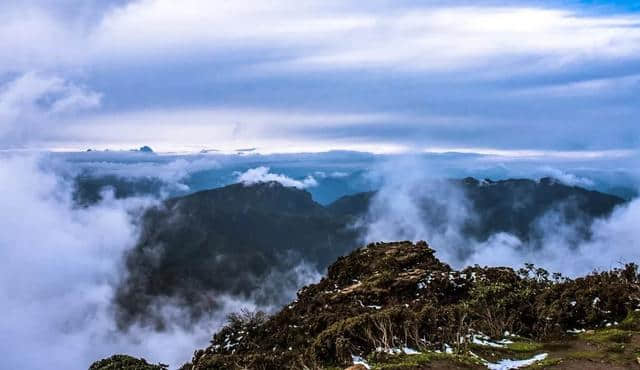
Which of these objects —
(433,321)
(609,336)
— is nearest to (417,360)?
(433,321)

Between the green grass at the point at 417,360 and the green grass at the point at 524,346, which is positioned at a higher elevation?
the green grass at the point at 417,360

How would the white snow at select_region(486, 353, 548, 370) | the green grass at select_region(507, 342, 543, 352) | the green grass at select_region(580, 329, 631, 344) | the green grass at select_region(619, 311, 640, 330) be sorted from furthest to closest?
1. the green grass at select_region(619, 311, 640, 330)
2. the green grass at select_region(580, 329, 631, 344)
3. the green grass at select_region(507, 342, 543, 352)
4. the white snow at select_region(486, 353, 548, 370)

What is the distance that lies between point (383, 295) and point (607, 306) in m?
9.16

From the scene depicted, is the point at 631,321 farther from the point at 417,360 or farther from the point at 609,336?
the point at 417,360

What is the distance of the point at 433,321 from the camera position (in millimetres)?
22016

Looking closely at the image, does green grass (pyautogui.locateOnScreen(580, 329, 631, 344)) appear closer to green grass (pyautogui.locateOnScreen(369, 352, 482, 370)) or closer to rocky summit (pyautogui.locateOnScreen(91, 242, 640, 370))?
rocky summit (pyautogui.locateOnScreen(91, 242, 640, 370))

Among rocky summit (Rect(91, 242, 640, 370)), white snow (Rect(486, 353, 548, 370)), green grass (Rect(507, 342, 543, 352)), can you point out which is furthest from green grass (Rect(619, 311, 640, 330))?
white snow (Rect(486, 353, 548, 370))

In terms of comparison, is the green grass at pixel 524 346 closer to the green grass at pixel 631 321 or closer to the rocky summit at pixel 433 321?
the rocky summit at pixel 433 321

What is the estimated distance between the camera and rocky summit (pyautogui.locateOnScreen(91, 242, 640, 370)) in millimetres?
20406

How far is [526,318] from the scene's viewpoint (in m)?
25.4

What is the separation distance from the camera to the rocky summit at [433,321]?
66.9 ft

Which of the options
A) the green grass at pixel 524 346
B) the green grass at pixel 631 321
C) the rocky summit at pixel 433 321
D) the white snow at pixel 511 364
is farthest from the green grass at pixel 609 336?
the white snow at pixel 511 364

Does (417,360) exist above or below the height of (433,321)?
below

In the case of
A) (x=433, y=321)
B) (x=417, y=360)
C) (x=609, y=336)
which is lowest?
(x=609, y=336)
